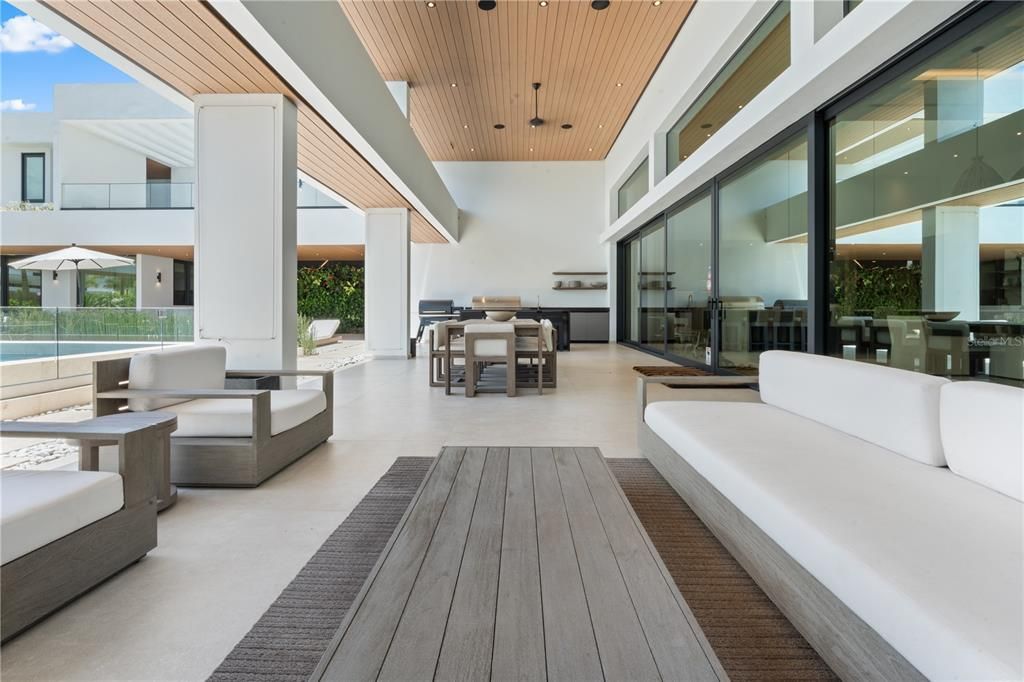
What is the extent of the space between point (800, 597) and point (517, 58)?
7.25 m

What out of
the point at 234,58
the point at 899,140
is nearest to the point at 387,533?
the point at 234,58

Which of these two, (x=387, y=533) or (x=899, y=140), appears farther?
(x=899, y=140)

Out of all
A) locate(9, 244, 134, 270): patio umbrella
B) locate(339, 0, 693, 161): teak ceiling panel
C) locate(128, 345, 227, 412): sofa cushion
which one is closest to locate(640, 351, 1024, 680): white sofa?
locate(128, 345, 227, 412): sofa cushion

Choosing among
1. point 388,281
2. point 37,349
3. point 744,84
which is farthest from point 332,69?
point 388,281

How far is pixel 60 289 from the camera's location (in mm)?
12742

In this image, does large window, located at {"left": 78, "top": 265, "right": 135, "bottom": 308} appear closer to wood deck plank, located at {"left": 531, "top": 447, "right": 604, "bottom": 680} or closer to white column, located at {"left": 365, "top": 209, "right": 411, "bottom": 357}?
white column, located at {"left": 365, "top": 209, "right": 411, "bottom": 357}

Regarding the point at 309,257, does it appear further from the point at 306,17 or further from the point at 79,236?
the point at 306,17

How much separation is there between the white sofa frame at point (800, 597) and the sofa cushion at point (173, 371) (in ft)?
8.21

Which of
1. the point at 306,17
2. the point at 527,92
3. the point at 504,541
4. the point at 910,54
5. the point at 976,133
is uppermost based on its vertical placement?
the point at 527,92

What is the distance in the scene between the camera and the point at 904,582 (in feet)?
3.09

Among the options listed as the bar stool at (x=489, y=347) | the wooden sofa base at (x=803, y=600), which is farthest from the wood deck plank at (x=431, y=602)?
the bar stool at (x=489, y=347)

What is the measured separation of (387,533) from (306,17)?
11.2 ft

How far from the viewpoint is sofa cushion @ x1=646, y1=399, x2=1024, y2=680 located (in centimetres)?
83

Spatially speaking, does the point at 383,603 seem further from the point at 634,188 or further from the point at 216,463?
the point at 634,188
